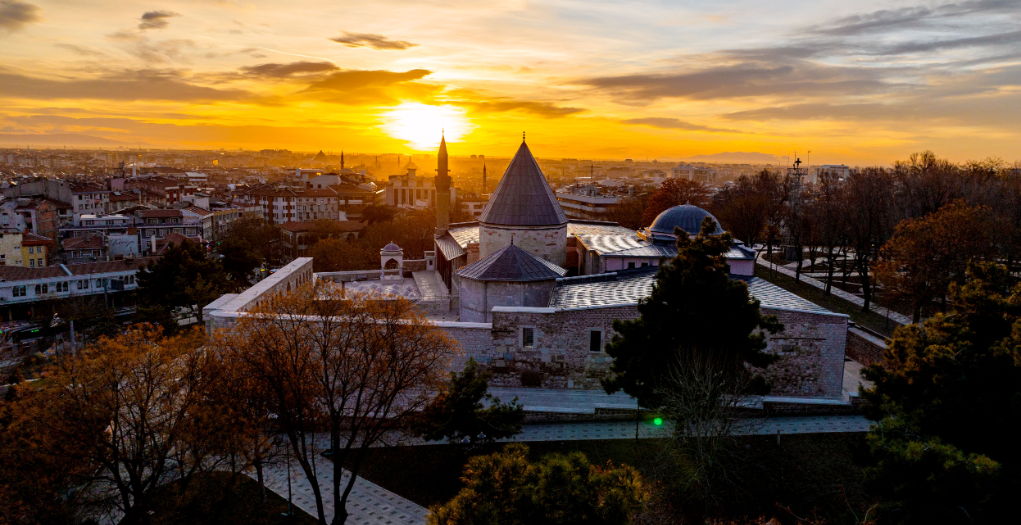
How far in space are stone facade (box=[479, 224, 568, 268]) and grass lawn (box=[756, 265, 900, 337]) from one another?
10638mm

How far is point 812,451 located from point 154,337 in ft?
44.5

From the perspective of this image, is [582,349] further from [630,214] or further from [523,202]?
[630,214]

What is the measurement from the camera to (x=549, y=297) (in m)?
19.0

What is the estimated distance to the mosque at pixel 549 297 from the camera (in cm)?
1590

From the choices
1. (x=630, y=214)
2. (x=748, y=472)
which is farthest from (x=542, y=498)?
(x=630, y=214)

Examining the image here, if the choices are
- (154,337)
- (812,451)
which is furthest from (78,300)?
(812,451)

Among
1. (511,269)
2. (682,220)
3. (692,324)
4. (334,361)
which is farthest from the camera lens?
(682,220)

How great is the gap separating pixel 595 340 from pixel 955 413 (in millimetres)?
8639

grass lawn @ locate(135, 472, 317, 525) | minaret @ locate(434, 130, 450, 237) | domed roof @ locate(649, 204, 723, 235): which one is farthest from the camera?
minaret @ locate(434, 130, 450, 237)

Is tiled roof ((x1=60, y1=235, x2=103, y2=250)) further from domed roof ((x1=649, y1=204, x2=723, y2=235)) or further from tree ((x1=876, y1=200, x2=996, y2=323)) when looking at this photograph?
tree ((x1=876, y1=200, x2=996, y2=323))

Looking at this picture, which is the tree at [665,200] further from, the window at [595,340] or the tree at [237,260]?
the window at [595,340]

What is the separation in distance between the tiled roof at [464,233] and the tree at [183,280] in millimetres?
10566

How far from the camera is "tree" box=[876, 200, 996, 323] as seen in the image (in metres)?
21.7

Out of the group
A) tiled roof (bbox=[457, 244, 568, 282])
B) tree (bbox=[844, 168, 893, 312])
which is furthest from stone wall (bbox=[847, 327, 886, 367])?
tiled roof (bbox=[457, 244, 568, 282])
